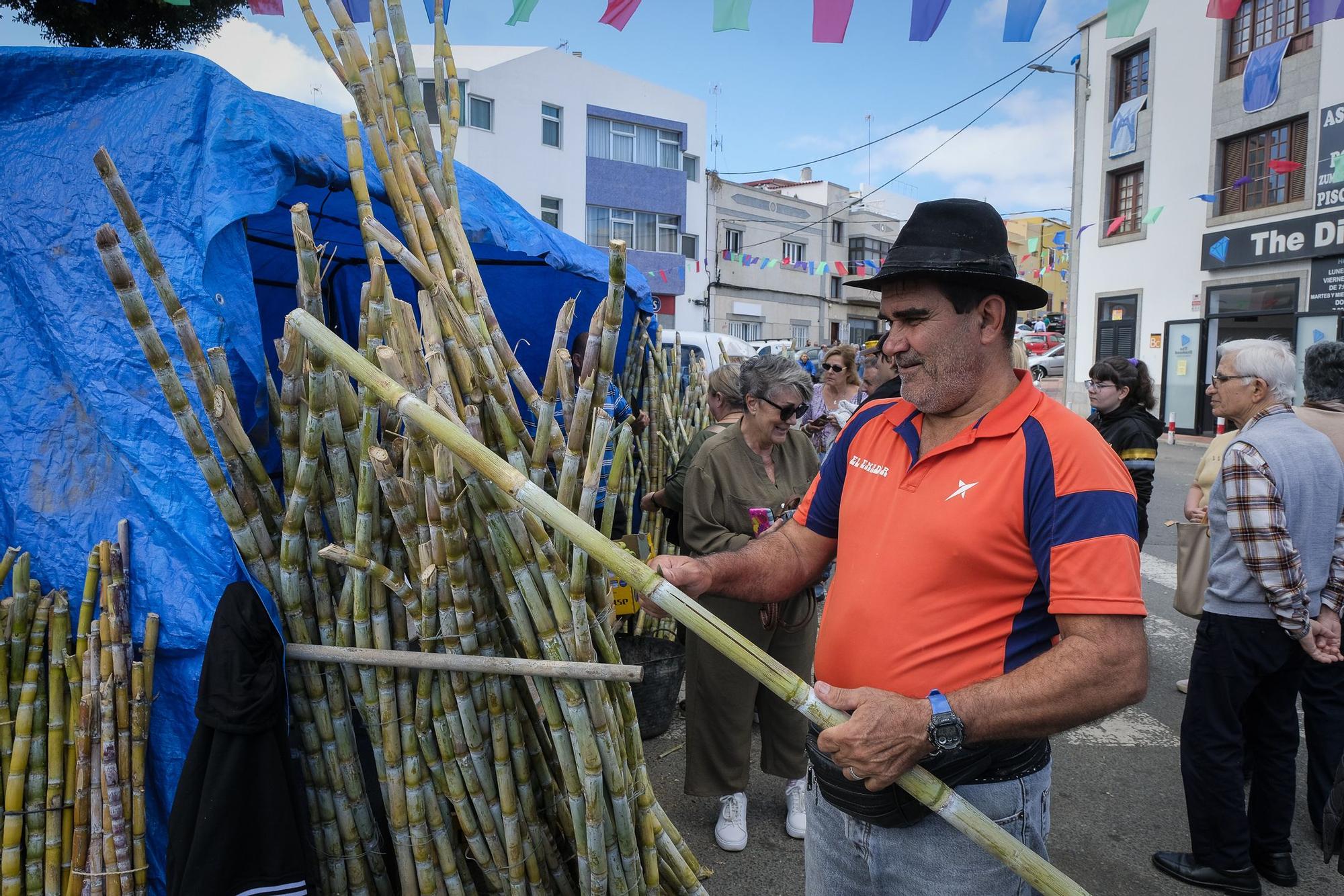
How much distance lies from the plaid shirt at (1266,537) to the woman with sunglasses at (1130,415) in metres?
1.59

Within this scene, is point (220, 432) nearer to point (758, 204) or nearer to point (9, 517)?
point (9, 517)

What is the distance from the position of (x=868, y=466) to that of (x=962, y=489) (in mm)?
292

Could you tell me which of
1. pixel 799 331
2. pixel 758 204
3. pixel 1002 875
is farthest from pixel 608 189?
pixel 1002 875

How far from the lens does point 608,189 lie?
27.3m

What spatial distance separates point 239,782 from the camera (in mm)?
A: 2059

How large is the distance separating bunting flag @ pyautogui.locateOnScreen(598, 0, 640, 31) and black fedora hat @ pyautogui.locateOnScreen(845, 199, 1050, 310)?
2.77 m

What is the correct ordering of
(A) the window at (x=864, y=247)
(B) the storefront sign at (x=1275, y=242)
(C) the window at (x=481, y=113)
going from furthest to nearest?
1. (A) the window at (x=864, y=247)
2. (C) the window at (x=481, y=113)
3. (B) the storefront sign at (x=1275, y=242)

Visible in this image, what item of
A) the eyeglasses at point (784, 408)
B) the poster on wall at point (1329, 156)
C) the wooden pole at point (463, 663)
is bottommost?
the wooden pole at point (463, 663)

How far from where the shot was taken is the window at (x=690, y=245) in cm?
2972

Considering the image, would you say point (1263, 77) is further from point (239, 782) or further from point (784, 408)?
point (239, 782)

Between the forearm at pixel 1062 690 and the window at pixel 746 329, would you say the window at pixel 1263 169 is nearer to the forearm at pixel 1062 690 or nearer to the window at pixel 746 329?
the forearm at pixel 1062 690

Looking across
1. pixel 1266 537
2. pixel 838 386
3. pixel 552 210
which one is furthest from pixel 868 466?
pixel 552 210

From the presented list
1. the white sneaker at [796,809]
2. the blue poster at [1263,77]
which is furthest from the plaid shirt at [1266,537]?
the blue poster at [1263,77]

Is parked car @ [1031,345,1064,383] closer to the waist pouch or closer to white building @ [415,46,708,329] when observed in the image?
white building @ [415,46,708,329]
